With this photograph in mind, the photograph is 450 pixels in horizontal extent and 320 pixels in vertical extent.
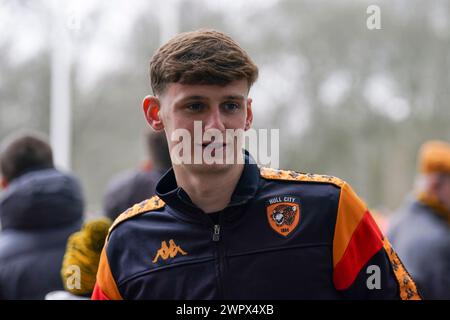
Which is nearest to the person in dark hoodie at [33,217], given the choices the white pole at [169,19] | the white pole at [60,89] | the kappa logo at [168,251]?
the kappa logo at [168,251]

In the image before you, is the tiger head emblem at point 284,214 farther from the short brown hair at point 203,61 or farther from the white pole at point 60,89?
the white pole at point 60,89

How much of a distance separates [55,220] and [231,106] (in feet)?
5.73

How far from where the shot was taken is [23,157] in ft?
11.0

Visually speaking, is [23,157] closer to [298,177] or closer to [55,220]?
[55,220]

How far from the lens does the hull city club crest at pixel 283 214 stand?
180 centimetres

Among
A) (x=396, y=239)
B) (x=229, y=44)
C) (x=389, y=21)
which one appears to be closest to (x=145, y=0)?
(x=389, y=21)

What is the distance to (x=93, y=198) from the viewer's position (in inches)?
556

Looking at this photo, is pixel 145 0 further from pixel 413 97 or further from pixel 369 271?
pixel 369 271

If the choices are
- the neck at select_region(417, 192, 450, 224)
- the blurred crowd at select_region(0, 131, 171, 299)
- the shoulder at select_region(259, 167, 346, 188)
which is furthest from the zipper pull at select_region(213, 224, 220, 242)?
the neck at select_region(417, 192, 450, 224)

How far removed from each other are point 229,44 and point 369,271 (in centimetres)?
71

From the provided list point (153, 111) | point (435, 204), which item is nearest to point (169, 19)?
point (435, 204)

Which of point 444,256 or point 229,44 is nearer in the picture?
point 229,44

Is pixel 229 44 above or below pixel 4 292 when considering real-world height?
above

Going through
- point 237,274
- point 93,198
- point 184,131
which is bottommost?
point 93,198
